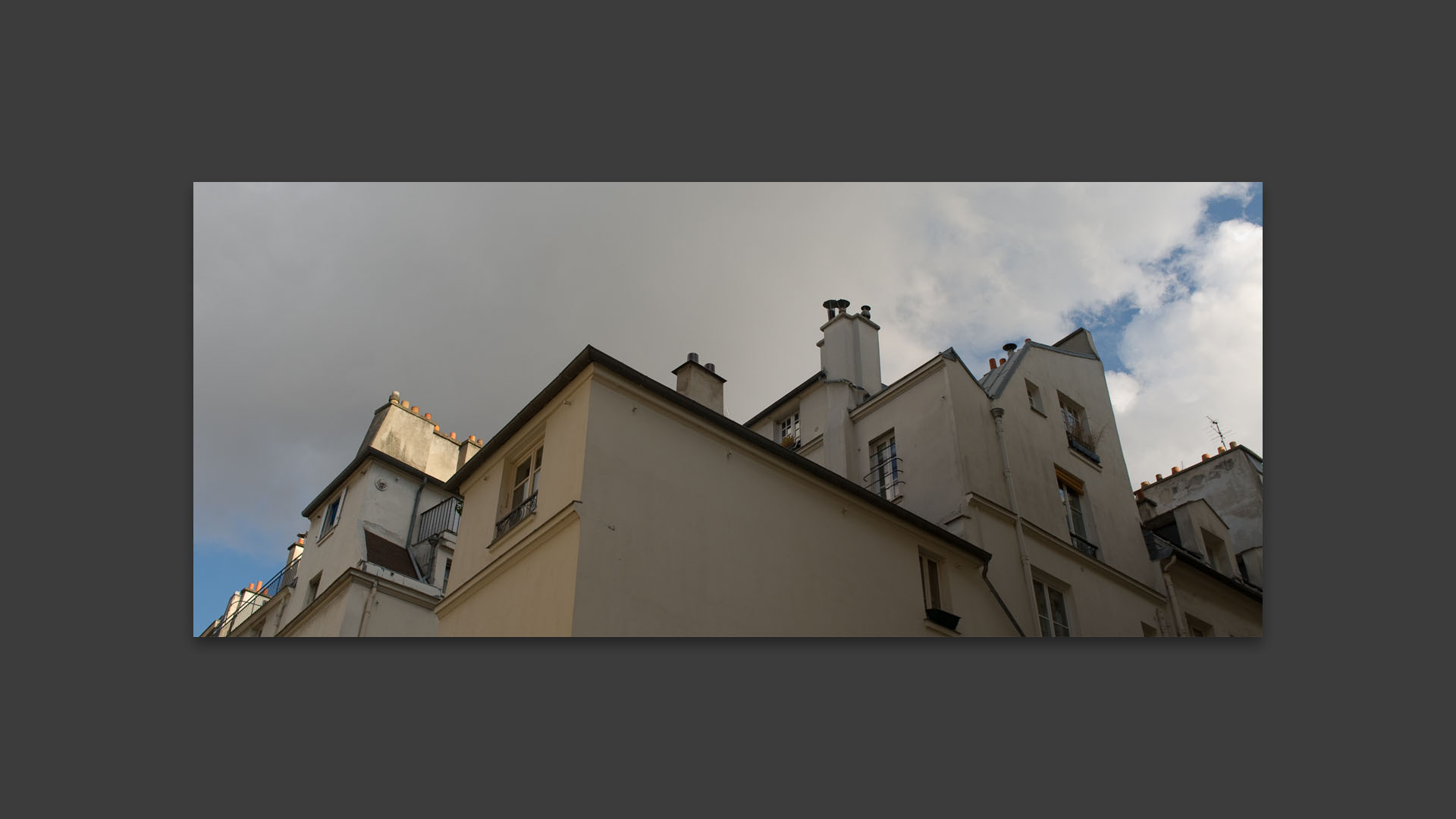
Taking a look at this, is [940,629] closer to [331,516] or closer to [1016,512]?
[1016,512]

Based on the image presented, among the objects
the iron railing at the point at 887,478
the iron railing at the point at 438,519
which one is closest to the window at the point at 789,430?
the iron railing at the point at 887,478

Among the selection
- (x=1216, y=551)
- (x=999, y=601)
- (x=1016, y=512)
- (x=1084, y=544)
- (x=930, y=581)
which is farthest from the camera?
(x=1216, y=551)

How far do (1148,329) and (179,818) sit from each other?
272 inches

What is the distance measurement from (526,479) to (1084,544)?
720 cm

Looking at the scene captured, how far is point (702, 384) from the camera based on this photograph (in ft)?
33.8

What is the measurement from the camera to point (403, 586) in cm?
1332

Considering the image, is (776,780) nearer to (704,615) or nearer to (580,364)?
(704,615)

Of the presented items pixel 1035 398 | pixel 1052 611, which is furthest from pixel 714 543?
pixel 1035 398

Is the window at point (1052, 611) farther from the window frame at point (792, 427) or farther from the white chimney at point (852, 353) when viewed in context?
the window frame at point (792, 427)

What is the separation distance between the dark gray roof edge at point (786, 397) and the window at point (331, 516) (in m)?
5.92

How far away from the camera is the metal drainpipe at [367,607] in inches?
492

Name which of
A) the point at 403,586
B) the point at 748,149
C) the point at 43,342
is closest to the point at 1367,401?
the point at 748,149

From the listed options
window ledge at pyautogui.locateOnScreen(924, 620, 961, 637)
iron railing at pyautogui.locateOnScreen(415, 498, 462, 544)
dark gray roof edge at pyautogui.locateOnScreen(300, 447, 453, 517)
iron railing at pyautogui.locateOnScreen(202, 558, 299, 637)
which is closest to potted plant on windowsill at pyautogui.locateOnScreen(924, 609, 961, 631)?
window ledge at pyautogui.locateOnScreen(924, 620, 961, 637)

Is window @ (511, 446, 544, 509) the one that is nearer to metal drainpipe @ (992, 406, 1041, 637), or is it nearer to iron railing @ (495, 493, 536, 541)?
iron railing @ (495, 493, 536, 541)
